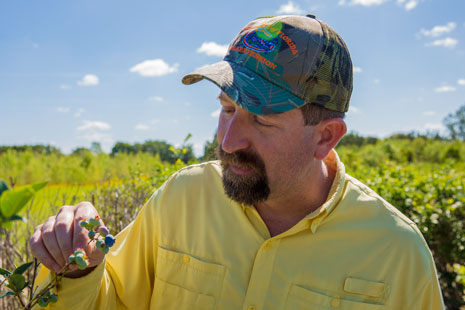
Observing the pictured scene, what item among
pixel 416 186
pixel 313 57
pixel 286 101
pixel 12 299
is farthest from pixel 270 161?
pixel 416 186

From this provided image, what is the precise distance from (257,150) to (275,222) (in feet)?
1.28

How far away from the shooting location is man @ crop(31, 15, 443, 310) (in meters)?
1.65

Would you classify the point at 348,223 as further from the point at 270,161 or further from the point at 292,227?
the point at 270,161

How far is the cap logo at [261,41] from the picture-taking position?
1.75m

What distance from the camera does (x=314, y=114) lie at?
1.83 meters

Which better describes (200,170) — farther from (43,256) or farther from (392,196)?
(392,196)

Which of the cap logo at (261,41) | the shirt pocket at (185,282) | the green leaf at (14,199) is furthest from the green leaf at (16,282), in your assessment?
the cap logo at (261,41)

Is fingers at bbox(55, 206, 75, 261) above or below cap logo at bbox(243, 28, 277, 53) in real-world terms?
below

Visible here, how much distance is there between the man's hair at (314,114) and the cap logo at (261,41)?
1.04ft

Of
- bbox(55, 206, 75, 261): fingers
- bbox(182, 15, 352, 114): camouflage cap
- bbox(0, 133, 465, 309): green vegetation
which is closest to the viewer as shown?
bbox(55, 206, 75, 261): fingers

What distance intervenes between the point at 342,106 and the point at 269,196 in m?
0.59

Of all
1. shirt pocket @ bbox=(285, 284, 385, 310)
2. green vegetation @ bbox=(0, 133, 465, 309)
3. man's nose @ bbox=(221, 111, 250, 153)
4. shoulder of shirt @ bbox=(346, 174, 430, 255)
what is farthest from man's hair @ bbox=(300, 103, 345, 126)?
green vegetation @ bbox=(0, 133, 465, 309)

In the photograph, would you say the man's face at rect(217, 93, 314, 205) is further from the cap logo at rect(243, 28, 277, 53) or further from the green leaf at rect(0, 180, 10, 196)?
the green leaf at rect(0, 180, 10, 196)

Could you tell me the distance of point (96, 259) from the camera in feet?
4.18
